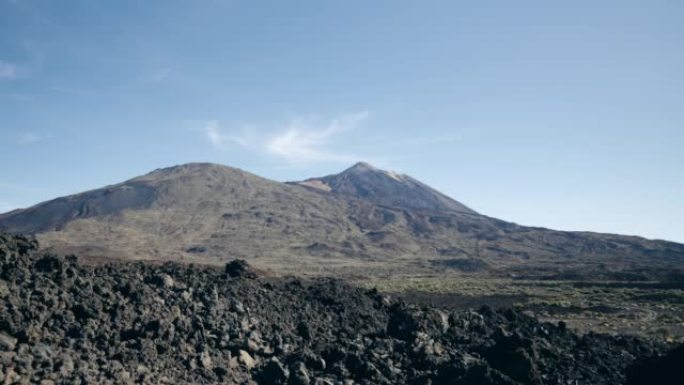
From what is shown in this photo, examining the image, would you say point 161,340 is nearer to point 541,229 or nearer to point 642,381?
point 642,381

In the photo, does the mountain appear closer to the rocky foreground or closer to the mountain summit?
the mountain summit

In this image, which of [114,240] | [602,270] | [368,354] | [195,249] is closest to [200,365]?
[368,354]

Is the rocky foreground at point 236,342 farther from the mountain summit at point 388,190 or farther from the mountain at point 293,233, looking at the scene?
the mountain summit at point 388,190

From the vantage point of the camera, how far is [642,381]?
1075cm

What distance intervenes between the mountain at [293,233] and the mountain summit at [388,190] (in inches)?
959

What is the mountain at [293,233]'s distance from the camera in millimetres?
78875

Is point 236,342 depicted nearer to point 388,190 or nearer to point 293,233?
point 293,233

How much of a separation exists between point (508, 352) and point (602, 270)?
6174 cm

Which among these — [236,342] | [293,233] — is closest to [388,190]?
[293,233]

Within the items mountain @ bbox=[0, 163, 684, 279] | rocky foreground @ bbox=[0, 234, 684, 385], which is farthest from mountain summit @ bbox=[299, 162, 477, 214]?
rocky foreground @ bbox=[0, 234, 684, 385]

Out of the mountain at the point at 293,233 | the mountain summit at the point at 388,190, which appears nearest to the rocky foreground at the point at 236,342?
the mountain at the point at 293,233

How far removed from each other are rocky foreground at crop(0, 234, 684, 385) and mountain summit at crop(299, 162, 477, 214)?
147 m

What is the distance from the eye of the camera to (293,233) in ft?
355

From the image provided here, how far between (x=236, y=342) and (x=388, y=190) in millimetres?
168507
